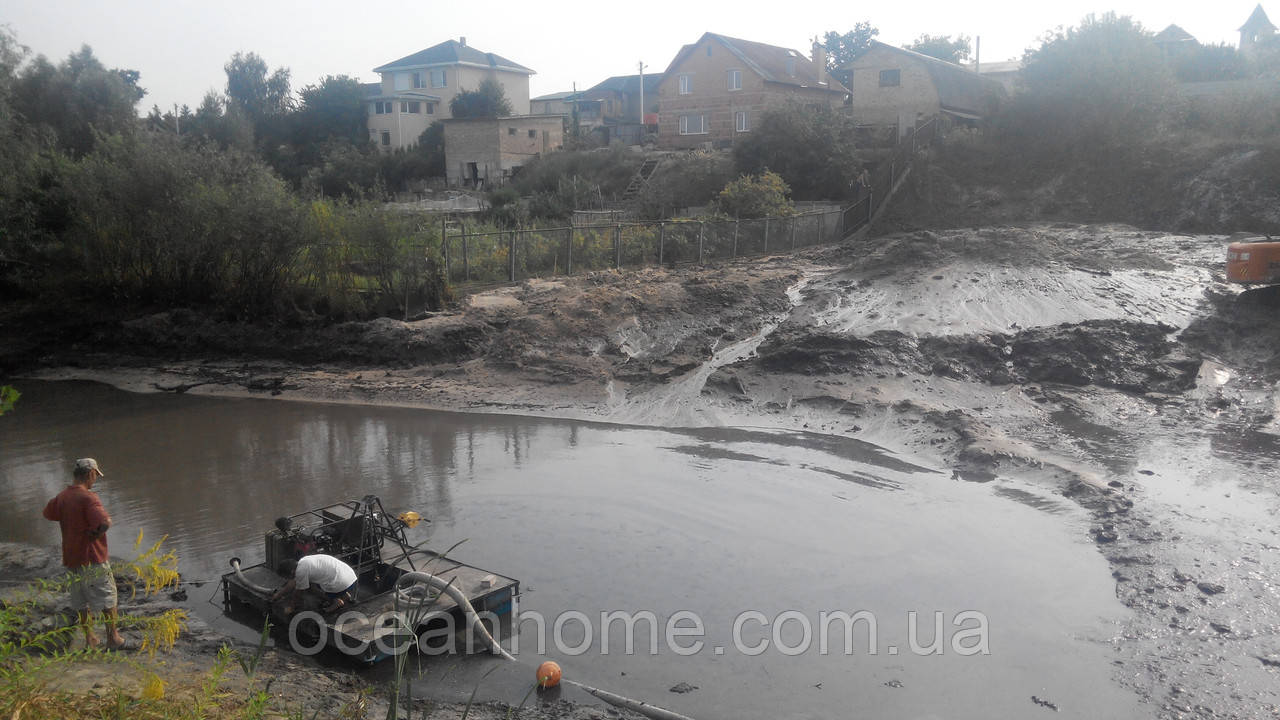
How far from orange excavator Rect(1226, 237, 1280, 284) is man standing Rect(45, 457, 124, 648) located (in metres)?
21.8

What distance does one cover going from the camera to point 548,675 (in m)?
7.68

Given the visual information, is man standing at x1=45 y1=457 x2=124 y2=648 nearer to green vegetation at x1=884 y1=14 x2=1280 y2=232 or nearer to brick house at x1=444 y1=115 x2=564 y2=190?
green vegetation at x1=884 y1=14 x2=1280 y2=232

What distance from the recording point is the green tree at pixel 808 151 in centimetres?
3994

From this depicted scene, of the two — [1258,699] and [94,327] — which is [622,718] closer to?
[1258,699]

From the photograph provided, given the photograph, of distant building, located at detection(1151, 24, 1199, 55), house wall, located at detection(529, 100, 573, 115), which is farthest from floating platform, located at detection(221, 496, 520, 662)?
house wall, located at detection(529, 100, 573, 115)

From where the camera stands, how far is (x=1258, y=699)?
7.45m

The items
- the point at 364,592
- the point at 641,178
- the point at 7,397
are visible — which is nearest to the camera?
the point at 7,397

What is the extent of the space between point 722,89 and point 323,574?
164 feet

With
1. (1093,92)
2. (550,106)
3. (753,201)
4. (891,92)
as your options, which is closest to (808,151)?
(753,201)

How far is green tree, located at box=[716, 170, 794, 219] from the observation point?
32.6 metres

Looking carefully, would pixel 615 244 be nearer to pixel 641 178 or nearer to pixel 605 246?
pixel 605 246

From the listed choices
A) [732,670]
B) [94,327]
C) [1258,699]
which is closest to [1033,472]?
[1258,699]

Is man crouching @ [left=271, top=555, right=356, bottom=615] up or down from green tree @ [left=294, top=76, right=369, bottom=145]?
down

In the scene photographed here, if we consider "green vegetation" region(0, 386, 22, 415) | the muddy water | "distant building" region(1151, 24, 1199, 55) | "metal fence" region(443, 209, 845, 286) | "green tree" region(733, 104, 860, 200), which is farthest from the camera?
"distant building" region(1151, 24, 1199, 55)
